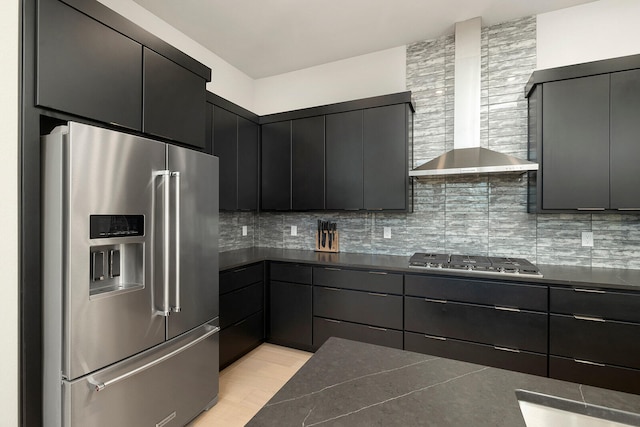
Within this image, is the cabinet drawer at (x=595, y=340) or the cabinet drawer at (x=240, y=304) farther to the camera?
the cabinet drawer at (x=240, y=304)

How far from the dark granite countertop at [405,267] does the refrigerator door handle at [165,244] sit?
777mm

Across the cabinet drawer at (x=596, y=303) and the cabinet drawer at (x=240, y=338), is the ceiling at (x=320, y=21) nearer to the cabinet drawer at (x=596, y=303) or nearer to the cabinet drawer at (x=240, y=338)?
the cabinet drawer at (x=596, y=303)

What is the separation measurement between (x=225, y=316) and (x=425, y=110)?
8.86 ft

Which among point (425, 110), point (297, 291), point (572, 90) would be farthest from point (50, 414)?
point (572, 90)

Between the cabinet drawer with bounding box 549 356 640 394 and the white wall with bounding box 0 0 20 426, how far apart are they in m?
3.03

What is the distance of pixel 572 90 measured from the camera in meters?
2.26

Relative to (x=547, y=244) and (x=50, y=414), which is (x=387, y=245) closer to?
(x=547, y=244)

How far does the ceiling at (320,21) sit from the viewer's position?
2.46 meters

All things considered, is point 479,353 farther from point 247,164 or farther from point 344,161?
point 247,164

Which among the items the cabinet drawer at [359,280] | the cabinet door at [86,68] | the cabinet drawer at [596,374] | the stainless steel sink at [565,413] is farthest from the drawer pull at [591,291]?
the cabinet door at [86,68]

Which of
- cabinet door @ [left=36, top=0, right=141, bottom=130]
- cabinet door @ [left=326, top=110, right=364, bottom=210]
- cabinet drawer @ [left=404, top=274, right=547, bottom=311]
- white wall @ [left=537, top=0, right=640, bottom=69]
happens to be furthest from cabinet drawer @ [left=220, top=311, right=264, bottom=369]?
white wall @ [left=537, top=0, right=640, bottom=69]

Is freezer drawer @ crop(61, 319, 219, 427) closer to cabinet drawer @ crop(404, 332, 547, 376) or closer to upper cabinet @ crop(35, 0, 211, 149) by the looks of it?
upper cabinet @ crop(35, 0, 211, 149)

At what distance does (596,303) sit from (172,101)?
307 cm

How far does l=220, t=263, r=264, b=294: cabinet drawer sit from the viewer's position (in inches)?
99.1
